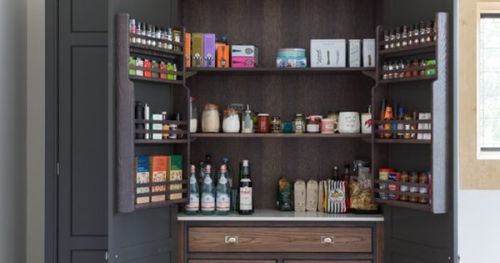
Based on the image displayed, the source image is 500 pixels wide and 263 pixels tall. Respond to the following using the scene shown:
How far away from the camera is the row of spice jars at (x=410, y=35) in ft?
9.14

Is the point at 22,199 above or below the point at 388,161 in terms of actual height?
below

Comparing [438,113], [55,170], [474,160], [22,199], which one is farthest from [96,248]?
[474,160]

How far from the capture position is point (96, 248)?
10.2 feet

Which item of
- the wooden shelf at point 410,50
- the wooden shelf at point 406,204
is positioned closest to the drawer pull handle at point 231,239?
the wooden shelf at point 406,204

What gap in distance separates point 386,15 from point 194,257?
1.72 m

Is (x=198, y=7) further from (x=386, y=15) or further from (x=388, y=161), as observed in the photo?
(x=388, y=161)

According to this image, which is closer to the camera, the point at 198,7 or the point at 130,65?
the point at 130,65

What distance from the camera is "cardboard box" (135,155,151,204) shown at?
2826 mm

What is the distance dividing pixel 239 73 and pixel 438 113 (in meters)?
1.22

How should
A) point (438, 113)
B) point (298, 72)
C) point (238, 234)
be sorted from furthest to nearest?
1. point (298, 72)
2. point (238, 234)
3. point (438, 113)

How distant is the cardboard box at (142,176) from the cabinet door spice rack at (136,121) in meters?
0.01

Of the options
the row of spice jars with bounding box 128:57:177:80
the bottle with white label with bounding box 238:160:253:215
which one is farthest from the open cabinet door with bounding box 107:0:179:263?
the bottle with white label with bounding box 238:160:253:215

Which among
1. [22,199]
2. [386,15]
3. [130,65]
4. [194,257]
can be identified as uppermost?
[386,15]

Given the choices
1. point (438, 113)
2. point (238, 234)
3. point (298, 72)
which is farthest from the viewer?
point (298, 72)
